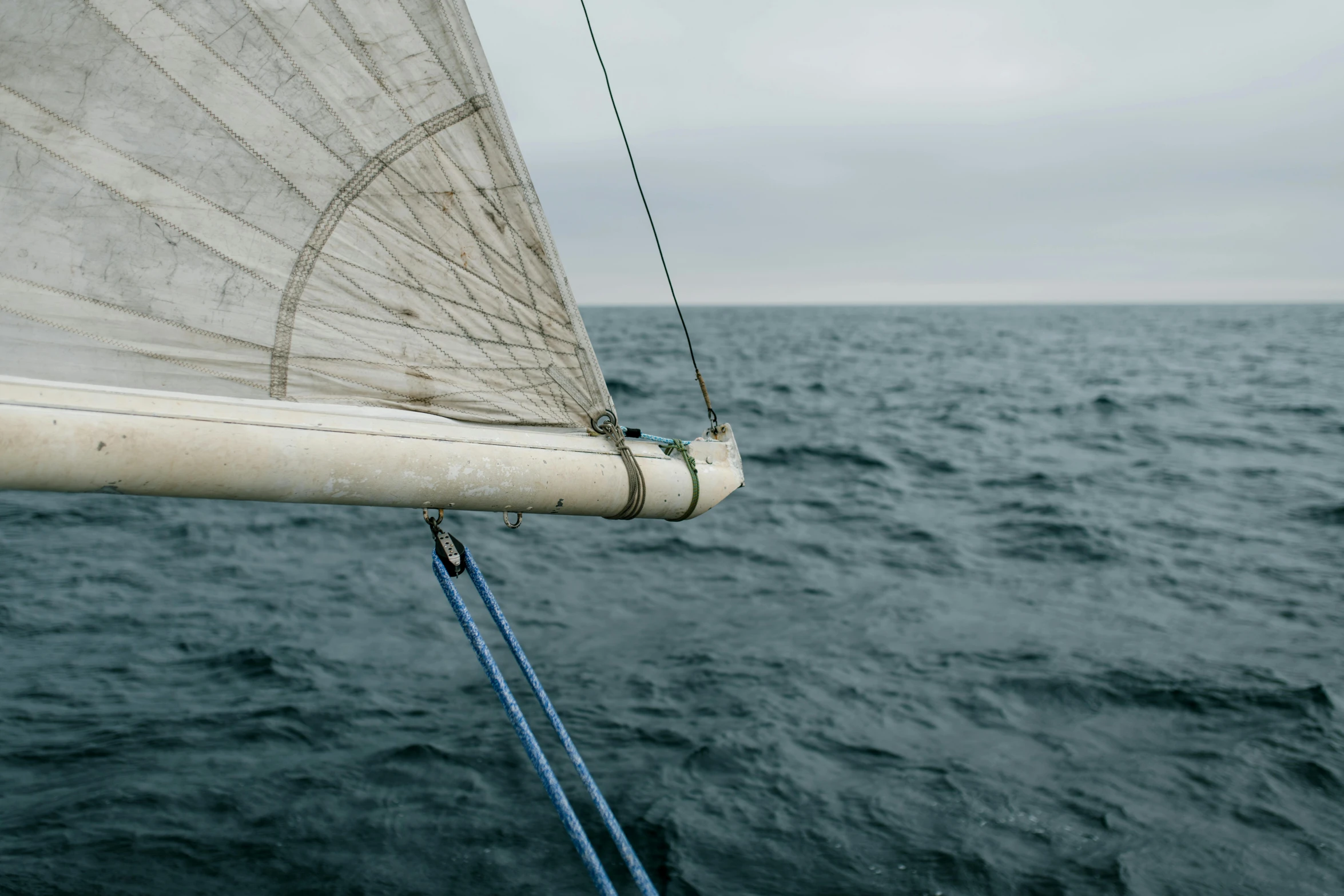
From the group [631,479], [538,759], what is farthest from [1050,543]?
[538,759]

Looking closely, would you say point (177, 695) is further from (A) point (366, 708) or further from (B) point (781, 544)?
(B) point (781, 544)

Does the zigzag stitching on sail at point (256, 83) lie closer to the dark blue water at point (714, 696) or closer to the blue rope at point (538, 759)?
the blue rope at point (538, 759)

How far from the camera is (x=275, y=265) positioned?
2.49 m

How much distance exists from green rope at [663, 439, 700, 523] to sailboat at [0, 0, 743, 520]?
0.32 m

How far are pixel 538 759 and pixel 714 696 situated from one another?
424 centimetres

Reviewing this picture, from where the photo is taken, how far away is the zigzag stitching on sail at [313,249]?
→ 2512 mm

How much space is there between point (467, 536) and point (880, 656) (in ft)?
19.0

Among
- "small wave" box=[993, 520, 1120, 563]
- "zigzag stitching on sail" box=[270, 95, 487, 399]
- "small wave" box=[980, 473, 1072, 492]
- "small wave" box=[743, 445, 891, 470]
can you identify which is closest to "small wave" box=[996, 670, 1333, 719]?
"small wave" box=[993, 520, 1120, 563]

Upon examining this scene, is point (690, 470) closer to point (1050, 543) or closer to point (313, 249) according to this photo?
point (313, 249)

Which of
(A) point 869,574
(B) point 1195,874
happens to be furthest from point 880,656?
(B) point 1195,874

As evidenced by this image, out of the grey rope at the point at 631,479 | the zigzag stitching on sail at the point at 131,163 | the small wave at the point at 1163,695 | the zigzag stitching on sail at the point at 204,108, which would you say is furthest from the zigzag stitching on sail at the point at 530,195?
the small wave at the point at 1163,695

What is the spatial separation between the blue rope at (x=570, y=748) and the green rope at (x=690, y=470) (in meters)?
0.68

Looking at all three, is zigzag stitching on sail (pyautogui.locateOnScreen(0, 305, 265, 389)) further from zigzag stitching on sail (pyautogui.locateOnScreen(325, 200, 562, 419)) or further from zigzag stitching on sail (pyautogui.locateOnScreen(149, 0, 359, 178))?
zigzag stitching on sail (pyautogui.locateOnScreen(149, 0, 359, 178))

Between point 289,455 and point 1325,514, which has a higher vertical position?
point 289,455
